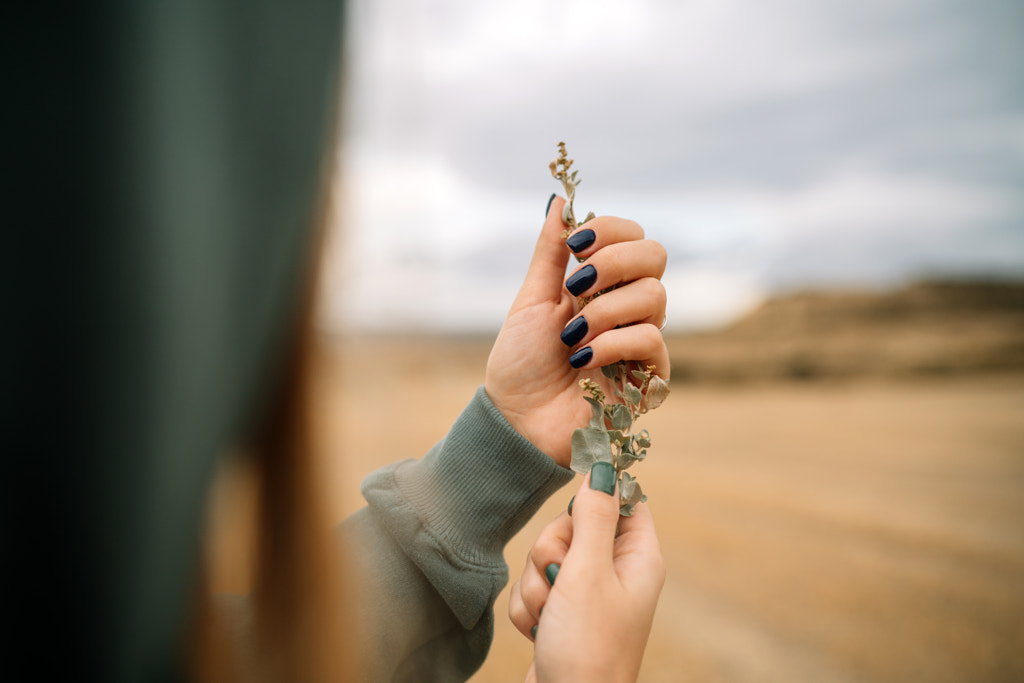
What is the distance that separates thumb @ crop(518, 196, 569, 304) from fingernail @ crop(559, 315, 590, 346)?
113mm

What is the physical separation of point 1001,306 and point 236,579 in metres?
14.8

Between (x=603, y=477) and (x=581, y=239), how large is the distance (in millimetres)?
366

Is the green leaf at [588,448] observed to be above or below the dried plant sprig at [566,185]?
below

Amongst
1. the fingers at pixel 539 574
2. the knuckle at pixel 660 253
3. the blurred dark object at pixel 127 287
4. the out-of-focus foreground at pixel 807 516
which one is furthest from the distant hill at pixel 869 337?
the blurred dark object at pixel 127 287

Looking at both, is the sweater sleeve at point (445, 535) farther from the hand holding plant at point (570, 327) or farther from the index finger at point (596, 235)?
the index finger at point (596, 235)

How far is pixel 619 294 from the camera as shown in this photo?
3.10ft

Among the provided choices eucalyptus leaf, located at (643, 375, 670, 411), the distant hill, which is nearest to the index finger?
eucalyptus leaf, located at (643, 375, 670, 411)

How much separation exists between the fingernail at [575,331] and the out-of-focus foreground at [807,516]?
17 centimetres

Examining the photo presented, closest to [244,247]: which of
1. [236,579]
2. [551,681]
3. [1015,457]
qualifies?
[236,579]

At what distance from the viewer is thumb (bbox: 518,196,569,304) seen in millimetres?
1012

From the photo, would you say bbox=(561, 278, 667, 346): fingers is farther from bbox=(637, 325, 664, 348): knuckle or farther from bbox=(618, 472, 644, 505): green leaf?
bbox=(618, 472, 644, 505): green leaf

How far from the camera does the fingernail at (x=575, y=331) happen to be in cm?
96

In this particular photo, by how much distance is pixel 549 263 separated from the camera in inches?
41.2

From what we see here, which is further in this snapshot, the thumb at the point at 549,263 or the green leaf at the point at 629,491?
the thumb at the point at 549,263
